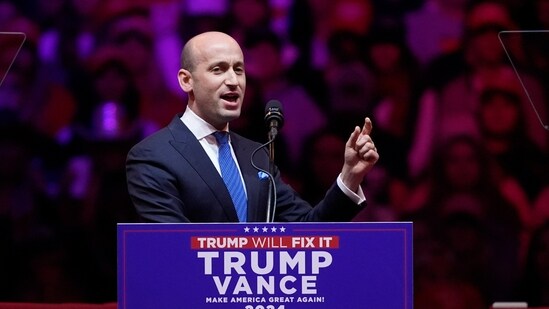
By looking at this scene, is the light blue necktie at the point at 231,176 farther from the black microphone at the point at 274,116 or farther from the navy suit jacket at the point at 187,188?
the black microphone at the point at 274,116

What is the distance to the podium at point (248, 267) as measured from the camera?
2271 millimetres

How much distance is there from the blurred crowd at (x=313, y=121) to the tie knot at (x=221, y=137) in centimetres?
120

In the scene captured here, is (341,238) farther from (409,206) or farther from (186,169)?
(409,206)

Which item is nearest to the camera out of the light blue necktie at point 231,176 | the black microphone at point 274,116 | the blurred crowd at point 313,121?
the black microphone at point 274,116

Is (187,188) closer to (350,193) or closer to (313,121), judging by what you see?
(350,193)

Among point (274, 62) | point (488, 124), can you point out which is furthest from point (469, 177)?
point (274, 62)

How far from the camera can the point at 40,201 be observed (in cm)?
429

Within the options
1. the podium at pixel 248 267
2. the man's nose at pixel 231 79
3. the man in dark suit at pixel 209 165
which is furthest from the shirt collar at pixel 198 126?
the podium at pixel 248 267

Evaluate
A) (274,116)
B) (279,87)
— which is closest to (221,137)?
(274,116)

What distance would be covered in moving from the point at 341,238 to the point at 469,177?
2185mm

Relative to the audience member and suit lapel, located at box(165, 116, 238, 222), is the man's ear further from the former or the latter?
the audience member

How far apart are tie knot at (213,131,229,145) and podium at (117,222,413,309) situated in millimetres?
834

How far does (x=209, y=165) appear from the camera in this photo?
2943 mm

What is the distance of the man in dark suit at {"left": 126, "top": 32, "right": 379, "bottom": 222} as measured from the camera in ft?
9.21
